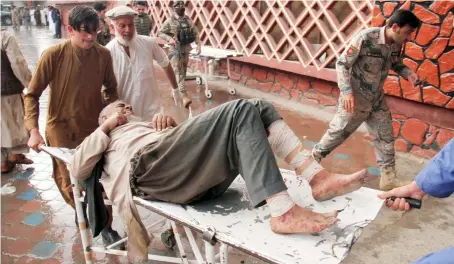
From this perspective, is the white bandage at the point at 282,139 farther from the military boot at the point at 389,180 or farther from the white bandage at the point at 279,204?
the military boot at the point at 389,180

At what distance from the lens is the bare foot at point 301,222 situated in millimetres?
1414

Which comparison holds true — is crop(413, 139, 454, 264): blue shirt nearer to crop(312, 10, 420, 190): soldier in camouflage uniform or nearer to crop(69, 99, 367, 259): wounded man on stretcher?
crop(69, 99, 367, 259): wounded man on stretcher

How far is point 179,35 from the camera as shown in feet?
18.1

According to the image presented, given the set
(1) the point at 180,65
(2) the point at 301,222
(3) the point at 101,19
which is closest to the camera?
(2) the point at 301,222

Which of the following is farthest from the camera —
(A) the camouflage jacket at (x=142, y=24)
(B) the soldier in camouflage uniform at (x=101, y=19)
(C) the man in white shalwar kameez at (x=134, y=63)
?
(A) the camouflage jacket at (x=142, y=24)

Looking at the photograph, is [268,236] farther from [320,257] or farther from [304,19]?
[304,19]

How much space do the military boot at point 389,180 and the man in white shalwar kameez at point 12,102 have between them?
309cm

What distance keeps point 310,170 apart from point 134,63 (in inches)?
62.4

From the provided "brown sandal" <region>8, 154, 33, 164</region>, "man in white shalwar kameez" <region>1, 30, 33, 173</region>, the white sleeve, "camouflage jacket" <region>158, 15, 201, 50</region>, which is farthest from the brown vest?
"camouflage jacket" <region>158, 15, 201, 50</region>

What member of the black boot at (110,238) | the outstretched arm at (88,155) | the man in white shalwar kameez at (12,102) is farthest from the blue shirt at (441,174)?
the man in white shalwar kameez at (12,102)

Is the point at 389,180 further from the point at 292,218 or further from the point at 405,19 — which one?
the point at 292,218

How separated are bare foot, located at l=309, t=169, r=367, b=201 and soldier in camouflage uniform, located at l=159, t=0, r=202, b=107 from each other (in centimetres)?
395

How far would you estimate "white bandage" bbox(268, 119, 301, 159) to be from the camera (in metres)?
1.75

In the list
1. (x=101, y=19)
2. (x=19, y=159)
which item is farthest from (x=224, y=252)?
(x=101, y=19)
